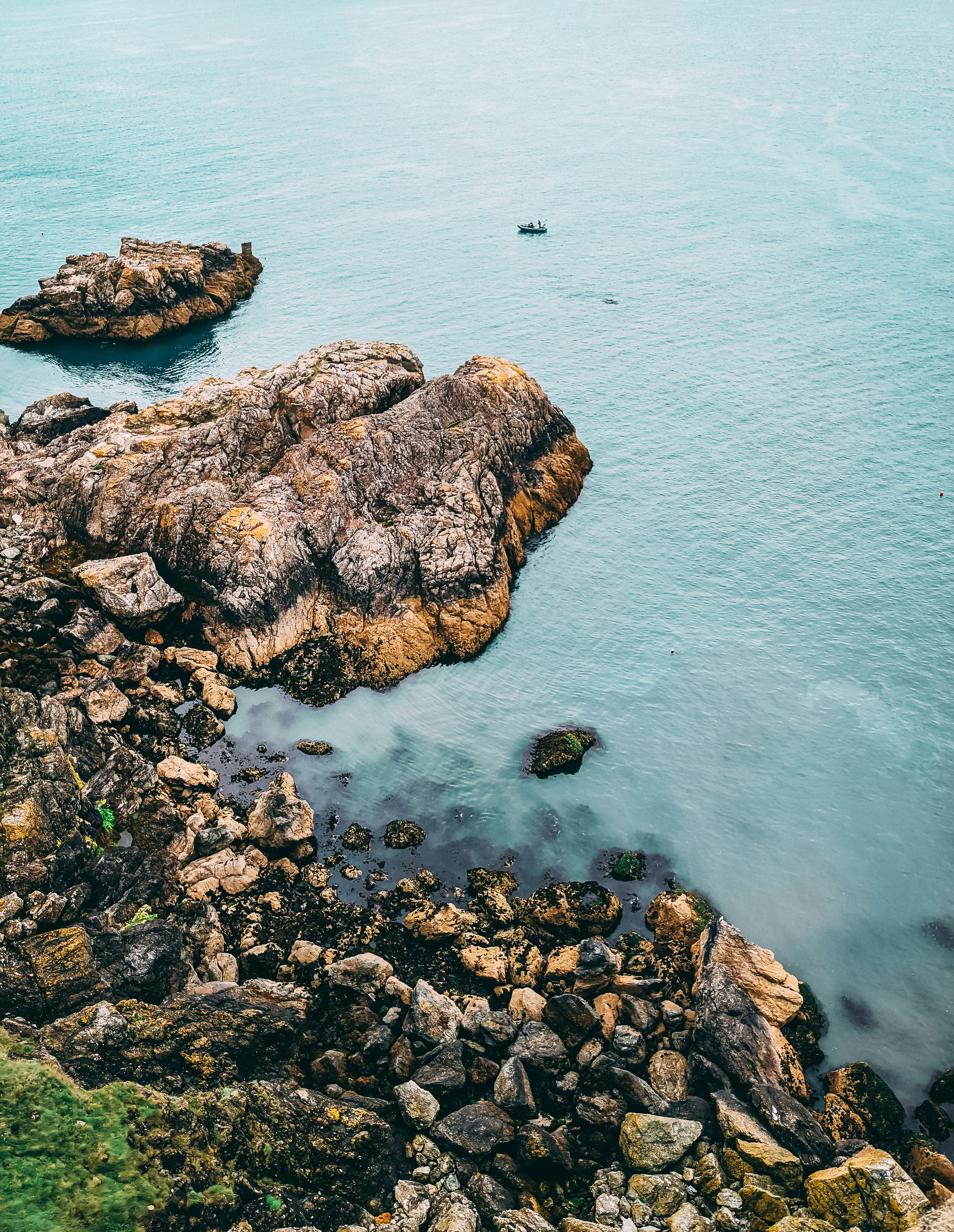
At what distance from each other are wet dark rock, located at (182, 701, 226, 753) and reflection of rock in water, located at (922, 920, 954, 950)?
125ft

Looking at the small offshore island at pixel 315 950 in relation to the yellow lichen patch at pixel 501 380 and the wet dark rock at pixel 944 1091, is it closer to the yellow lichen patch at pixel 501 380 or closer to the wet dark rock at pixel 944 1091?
the wet dark rock at pixel 944 1091

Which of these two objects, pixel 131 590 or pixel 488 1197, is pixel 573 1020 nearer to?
pixel 488 1197

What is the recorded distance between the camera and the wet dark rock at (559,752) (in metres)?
46.3

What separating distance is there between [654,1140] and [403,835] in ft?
61.5

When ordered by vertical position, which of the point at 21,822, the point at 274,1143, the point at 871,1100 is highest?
the point at 21,822

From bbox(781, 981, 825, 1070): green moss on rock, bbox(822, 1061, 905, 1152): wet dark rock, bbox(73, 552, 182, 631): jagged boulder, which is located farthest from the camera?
bbox(73, 552, 182, 631): jagged boulder

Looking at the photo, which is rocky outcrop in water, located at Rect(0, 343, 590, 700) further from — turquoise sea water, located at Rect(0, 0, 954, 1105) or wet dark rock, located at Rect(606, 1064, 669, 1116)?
wet dark rock, located at Rect(606, 1064, 669, 1116)

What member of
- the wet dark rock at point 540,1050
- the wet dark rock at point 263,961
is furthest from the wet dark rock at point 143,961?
the wet dark rock at point 540,1050

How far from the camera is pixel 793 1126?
96.1 feet

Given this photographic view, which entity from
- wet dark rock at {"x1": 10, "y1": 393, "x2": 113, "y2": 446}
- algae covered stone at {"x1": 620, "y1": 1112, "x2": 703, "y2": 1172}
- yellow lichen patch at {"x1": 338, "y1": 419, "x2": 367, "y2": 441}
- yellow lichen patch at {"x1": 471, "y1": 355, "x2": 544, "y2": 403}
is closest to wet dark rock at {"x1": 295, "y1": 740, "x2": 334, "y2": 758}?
yellow lichen patch at {"x1": 338, "y1": 419, "x2": 367, "y2": 441}

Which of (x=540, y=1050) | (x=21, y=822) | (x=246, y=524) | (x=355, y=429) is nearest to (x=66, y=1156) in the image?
(x=21, y=822)

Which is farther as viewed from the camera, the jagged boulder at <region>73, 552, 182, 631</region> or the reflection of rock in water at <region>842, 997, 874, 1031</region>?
the jagged boulder at <region>73, 552, 182, 631</region>

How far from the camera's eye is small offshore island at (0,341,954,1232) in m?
25.9

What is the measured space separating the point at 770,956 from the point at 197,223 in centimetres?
12559
